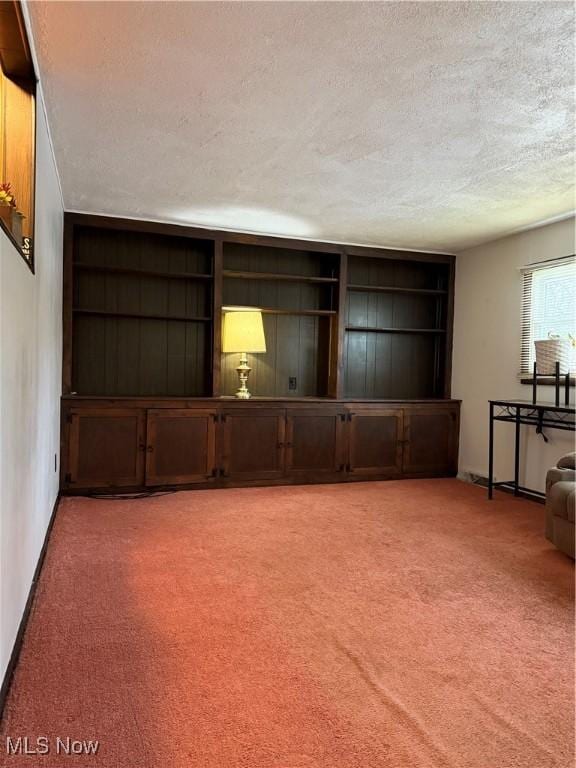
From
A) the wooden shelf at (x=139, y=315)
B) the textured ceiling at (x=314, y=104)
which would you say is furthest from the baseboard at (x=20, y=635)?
the textured ceiling at (x=314, y=104)

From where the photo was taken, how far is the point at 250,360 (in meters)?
5.30

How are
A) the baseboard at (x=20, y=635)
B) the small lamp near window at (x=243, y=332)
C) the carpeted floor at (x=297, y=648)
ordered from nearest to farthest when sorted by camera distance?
the carpeted floor at (x=297, y=648) < the baseboard at (x=20, y=635) < the small lamp near window at (x=243, y=332)

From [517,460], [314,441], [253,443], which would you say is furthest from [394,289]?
[253,443]

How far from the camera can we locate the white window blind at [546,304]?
4.29 m

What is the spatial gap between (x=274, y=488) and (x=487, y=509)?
1793 millimetres

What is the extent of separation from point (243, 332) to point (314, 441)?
1.21m

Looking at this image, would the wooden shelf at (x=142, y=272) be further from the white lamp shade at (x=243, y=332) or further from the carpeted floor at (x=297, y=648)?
the carpeted floor at (x=297, y=648)

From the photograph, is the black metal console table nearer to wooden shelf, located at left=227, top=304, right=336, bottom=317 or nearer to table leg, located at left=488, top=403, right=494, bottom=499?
table leg, located at left=488, top=403, right=494, bottom=499

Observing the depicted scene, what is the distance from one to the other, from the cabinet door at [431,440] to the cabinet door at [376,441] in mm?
108

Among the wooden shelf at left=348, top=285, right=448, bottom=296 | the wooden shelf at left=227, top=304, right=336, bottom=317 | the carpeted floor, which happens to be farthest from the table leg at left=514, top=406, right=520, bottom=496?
the wooden shelf at left=227, top=304, right=336, bottom=317

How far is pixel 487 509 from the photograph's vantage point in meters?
4.24

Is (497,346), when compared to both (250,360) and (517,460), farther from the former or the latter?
(250,360)

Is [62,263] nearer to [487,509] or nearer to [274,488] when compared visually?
[274,488]

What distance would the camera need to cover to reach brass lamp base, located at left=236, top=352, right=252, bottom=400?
198 inches
